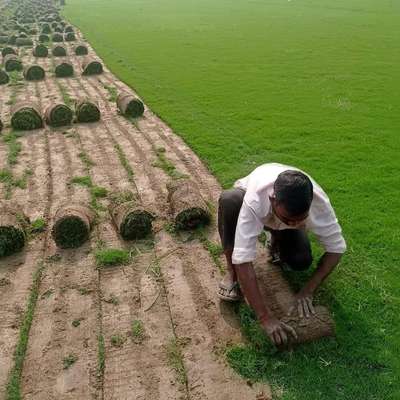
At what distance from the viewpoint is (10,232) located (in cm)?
782

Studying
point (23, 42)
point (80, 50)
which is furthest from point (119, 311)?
point (23, 42)

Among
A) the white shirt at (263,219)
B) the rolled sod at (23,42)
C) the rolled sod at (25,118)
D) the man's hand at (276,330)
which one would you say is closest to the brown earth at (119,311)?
the man's hand at (276,330)

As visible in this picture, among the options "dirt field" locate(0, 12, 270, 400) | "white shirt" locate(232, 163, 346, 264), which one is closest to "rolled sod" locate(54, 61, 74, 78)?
"dirt field" locate(0, 12, 270, 400)

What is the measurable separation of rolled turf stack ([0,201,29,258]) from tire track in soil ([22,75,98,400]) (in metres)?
0.52

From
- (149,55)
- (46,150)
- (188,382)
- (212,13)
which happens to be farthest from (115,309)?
(212,13)

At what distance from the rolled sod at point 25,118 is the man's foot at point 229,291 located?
986cm

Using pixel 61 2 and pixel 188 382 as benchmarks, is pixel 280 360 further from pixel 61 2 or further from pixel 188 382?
pixel 61 2

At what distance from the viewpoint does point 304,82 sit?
19.1m

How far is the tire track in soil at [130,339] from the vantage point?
5480mm

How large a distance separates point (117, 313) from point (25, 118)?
9.41m

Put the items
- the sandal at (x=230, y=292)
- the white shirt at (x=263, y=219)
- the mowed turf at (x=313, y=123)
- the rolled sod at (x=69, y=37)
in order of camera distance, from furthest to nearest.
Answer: the rolled sod at (x=69, y=37) → the sandal at (x=230, y=292) → the mowed turf at (x=313, y=123) → the white shirt at (x=263, y=219)

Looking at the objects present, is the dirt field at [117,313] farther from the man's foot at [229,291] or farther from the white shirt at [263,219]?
the white shirt at [263,219]

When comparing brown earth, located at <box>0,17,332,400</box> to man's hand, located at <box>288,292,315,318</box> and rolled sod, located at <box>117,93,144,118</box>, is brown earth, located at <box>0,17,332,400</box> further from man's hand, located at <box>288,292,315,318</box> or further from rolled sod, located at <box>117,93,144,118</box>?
rolled sod, located at <box>117,93,144,118</box>

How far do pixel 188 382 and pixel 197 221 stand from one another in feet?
11.6
